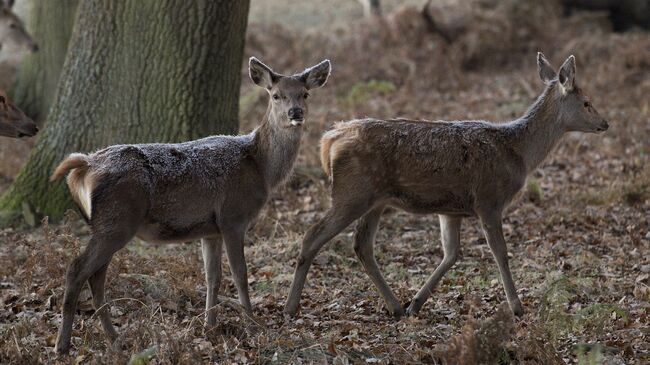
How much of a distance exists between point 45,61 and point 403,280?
895cm

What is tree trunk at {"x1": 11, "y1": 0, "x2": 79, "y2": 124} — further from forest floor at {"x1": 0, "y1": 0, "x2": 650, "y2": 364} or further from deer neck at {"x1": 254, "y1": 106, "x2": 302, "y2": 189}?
deer neck at {"x1": 254, "y1": 106, "x2": 302, "y2": 189}

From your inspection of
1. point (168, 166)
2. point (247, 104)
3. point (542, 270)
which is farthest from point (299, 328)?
point (247, 104)

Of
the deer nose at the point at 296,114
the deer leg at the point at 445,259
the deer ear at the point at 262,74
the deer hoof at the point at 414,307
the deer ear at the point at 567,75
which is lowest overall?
the deer hoof at the point at 414,307

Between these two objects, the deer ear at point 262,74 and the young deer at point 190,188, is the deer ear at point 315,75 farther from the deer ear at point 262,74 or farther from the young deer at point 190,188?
the deer ear at point 262,74

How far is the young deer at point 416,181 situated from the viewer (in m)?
8.66

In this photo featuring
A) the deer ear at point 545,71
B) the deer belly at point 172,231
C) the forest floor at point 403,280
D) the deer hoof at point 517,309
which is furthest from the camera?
the deer ear at point 545,71

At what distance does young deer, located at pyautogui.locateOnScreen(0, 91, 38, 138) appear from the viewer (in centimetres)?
958

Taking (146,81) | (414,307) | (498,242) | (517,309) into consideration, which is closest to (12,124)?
(146,81)

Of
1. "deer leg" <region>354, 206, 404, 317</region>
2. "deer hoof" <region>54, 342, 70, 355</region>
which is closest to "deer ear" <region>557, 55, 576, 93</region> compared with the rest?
"deer leg" <region>354, 206, 404, 317</region>

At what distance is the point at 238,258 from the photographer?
26.6ft

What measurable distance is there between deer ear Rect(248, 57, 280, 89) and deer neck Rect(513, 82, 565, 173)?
2.29 metres

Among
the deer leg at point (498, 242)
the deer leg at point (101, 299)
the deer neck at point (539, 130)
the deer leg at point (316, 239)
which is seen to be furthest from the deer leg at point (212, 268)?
the deer neck at point (539, 130)

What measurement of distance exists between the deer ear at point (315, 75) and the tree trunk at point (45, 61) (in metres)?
8.02

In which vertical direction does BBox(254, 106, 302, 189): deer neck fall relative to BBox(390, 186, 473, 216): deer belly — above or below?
above
